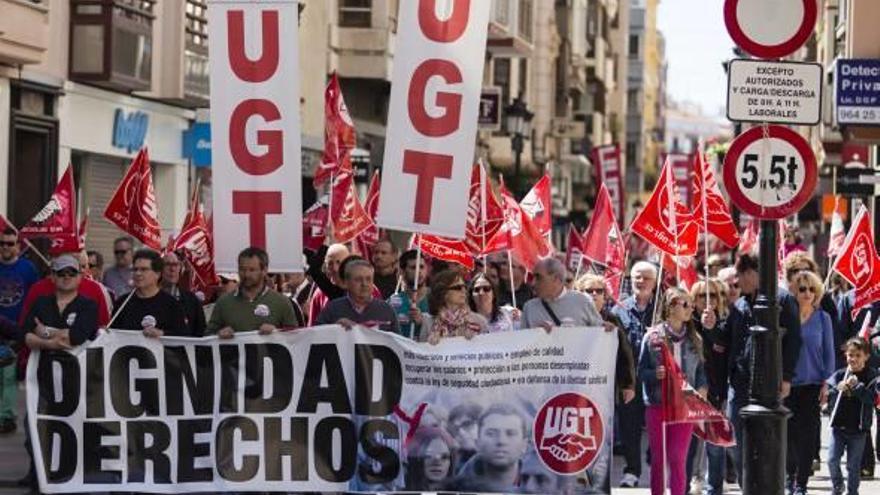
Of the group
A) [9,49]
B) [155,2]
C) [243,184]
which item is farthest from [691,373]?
[155,2]

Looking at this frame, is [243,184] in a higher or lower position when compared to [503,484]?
higher

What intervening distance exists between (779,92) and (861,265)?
7.63m

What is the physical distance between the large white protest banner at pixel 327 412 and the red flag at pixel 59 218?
5.80 m

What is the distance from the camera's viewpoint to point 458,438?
508 inches

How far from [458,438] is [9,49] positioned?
14.4 meters

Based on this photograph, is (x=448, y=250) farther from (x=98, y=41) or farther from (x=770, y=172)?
(x=98, y=41)

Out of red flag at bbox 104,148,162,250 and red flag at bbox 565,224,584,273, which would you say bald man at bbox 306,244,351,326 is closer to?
red flag at bbox 104,148,162,250

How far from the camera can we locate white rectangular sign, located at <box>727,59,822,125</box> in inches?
495

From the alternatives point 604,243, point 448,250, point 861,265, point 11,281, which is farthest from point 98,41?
point 861,265

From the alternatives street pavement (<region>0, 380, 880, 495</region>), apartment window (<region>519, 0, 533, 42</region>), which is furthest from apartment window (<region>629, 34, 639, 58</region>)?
street pavement (<region>0, 380, 880, 495</region>)

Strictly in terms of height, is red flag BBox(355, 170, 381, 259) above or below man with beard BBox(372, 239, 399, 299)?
above

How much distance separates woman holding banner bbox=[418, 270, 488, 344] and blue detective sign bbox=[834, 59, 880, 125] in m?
12.2

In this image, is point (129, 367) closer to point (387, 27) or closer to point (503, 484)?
point (503, 484)

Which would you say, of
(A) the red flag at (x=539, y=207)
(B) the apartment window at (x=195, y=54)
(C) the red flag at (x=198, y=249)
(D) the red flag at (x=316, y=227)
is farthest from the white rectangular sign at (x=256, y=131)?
(B) the apartment window at (x=195, y=54)
